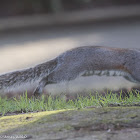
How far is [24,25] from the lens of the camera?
18312 mm

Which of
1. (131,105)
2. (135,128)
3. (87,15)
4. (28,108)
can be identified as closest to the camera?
(135,128)

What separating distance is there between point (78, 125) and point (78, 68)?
196cm

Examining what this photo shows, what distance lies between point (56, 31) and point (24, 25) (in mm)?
2023

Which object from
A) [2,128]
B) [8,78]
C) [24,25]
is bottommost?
[2,128]

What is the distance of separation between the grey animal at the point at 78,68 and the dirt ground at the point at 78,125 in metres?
1.33

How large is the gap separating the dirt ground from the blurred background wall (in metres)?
8.26

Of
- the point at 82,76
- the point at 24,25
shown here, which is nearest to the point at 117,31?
the point at 24,25

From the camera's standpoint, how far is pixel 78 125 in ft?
10.9

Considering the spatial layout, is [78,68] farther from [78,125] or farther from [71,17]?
[71,17]

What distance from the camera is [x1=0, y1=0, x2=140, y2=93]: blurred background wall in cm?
1352

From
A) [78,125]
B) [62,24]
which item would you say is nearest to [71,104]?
[78,125]

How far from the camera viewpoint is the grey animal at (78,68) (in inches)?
204

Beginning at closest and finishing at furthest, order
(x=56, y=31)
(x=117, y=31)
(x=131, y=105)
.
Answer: (x=131, y=105) < (x=117, y=31) < (x=56, y=31)

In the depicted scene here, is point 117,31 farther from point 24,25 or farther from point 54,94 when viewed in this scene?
point 54,94
